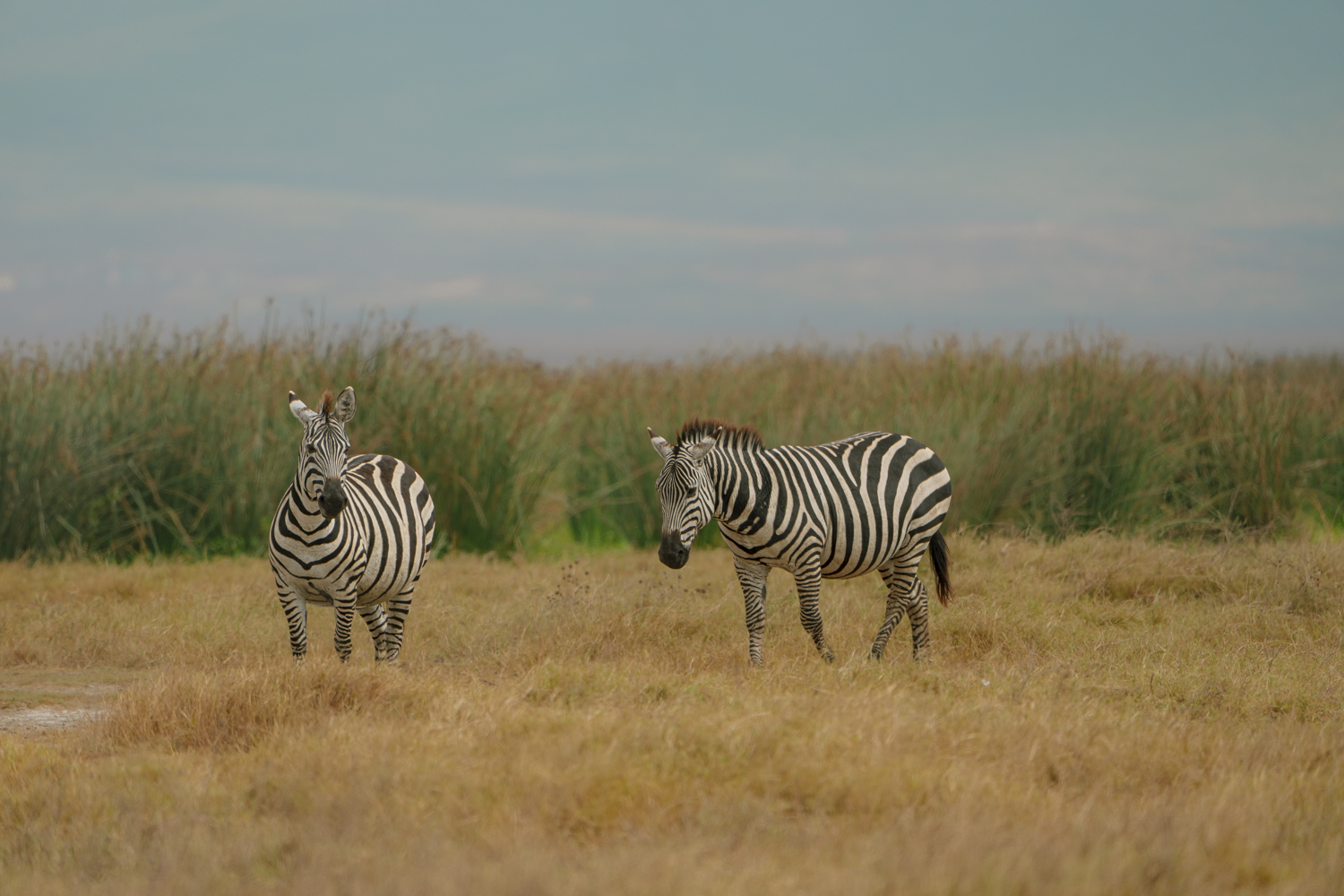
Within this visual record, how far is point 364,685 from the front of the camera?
205 inches

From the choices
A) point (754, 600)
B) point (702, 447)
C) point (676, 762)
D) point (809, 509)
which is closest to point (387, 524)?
point (702, 447)

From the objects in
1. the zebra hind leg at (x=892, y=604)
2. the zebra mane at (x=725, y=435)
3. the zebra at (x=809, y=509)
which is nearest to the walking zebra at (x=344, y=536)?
the zebra at (x=809, y=509)

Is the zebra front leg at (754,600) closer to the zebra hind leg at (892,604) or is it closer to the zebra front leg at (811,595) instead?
the zebra front leg at (811,595)

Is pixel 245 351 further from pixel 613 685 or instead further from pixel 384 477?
pixel 613 685

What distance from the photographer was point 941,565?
7375 millimetres

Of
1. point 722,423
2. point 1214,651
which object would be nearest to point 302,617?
point 722,423

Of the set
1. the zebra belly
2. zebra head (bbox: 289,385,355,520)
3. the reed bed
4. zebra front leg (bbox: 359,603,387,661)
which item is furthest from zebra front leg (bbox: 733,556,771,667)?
the reed bed

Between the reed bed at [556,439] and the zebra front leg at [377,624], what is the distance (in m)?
4.87

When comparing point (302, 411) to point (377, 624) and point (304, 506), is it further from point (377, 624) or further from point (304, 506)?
point (377, 624)

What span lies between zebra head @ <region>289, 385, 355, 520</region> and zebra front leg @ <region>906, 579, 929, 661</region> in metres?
3.42

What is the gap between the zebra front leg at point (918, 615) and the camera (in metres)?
6.99

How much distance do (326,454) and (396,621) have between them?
58.1 inches

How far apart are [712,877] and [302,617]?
343 cm

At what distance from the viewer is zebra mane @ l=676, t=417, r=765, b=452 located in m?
6.15
